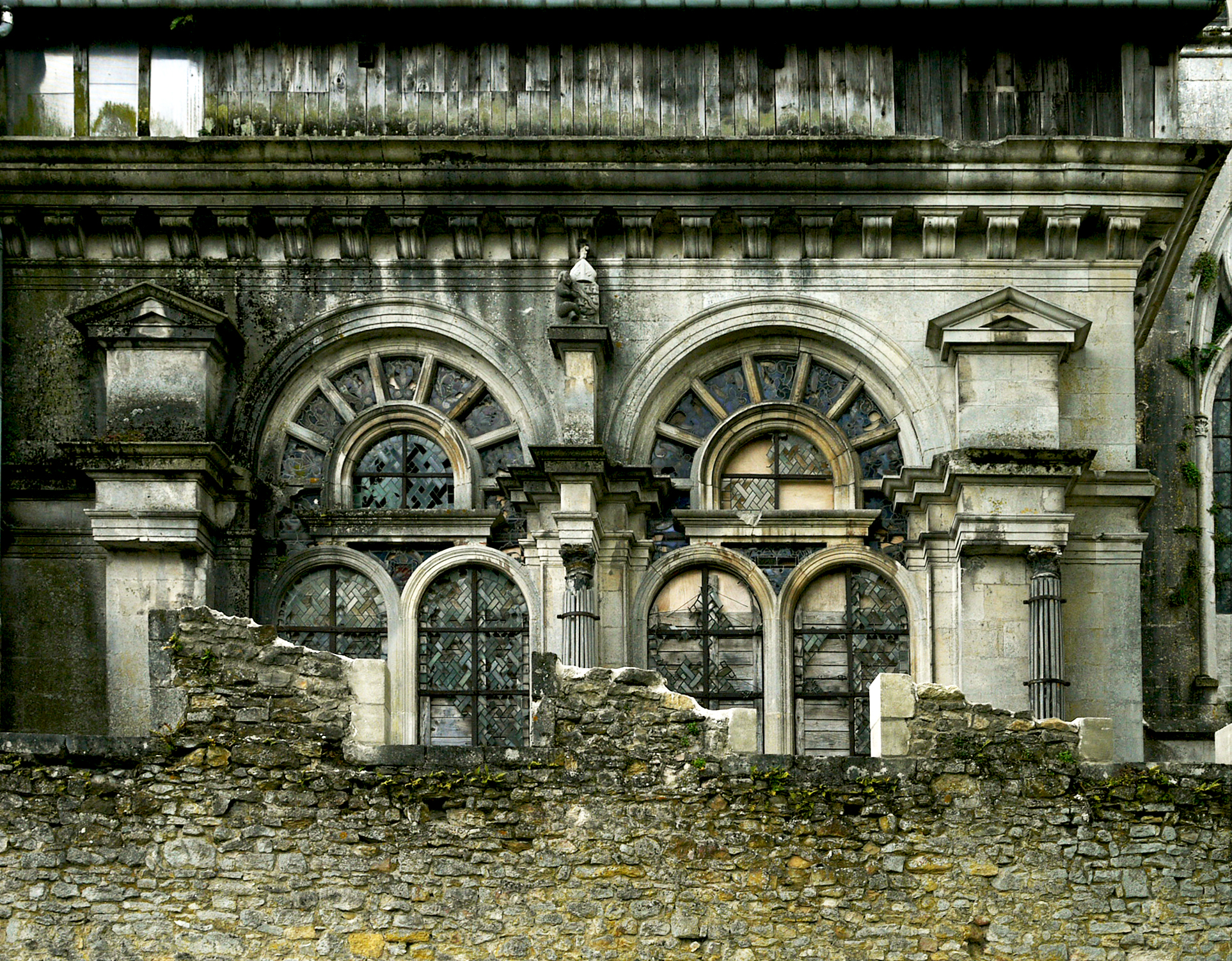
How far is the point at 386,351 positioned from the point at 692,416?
3351 mm

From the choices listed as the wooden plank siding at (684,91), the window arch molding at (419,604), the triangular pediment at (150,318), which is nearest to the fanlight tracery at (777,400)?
the window arch molding at (419,604)

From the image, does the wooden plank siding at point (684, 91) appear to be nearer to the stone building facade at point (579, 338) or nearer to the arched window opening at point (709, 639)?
the stone building facade at point (579, 338)

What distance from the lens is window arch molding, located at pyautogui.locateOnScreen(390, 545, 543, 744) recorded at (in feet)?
75.9

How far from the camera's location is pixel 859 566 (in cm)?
2364

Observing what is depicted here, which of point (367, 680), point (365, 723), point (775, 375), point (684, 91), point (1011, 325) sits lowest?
point (365, 723)

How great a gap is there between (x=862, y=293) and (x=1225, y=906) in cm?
963

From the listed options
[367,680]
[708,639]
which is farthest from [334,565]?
[367,680]

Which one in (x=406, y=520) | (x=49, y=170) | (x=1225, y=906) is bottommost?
(x=1225, y=906)

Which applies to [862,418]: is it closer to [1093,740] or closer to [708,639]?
[708,639]

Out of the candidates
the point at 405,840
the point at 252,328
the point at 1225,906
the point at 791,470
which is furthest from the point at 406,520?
the point at 1225,906

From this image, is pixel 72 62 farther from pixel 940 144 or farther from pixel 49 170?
pixel 940 144

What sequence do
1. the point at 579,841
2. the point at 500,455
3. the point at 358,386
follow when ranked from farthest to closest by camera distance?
the point at 358,386
the point at 500,455
the point at 579,841

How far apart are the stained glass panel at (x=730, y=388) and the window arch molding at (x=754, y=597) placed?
5.25 feet

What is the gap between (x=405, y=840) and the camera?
15828mm
